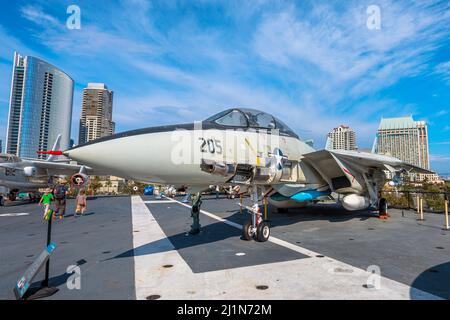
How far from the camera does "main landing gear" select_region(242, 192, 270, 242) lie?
6211 millimetres

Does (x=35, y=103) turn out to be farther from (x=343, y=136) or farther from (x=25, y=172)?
(x=343, y=136)

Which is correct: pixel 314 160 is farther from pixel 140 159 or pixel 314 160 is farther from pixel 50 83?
pixel 50 83

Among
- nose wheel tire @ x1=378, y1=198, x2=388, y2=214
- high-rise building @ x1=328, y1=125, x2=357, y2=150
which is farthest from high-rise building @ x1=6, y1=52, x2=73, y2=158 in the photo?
nose wheel tire @ x1=378, y1=198, x2=388, y2=214

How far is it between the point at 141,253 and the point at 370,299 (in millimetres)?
4233

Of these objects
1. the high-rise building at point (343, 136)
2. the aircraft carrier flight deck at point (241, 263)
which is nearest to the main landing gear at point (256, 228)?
the aircraft carrier flight deck at point (241, 263)

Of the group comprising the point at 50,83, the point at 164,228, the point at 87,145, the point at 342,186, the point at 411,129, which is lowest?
the point at 164,228

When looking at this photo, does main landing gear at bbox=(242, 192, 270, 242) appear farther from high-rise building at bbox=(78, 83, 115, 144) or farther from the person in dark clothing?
high-rise building at bbox=(78, 83, 115, 144)

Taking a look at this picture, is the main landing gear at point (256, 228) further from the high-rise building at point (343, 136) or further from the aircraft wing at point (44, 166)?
the high-rise building at point (343, 136)

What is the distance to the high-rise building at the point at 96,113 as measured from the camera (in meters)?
103

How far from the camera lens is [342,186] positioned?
8953 millimetres

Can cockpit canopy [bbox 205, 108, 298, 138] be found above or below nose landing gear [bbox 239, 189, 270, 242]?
above

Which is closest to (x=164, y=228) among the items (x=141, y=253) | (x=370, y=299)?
(x=141, y=253)

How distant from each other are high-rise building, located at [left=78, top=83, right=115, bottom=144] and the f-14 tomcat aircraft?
104 meters

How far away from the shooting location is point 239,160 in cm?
520
